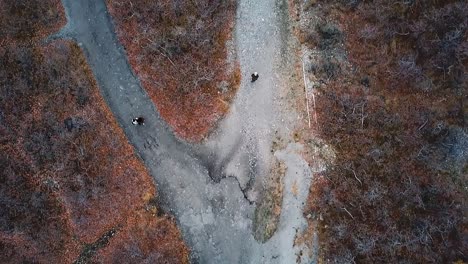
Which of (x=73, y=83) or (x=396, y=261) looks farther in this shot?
(x=73, y=83)

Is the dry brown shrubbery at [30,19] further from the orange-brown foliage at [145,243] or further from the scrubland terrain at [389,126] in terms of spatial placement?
the scrubland terrain at [389,126]

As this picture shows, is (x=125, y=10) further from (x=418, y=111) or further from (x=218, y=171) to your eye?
(x=418, y=111)

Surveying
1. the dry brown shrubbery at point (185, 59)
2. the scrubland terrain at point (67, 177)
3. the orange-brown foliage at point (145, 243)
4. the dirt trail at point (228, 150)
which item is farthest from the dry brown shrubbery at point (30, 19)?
the orange-brown foliage at point (145, 243)

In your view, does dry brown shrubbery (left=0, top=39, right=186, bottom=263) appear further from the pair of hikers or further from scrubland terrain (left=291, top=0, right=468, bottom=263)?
scrubland terrain (left=291, top=0, right=468, bottom=263)

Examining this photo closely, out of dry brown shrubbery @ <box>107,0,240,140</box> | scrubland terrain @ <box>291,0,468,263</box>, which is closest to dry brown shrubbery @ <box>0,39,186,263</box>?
dry brown shrubbery @ <box>107,0,240,140</box>

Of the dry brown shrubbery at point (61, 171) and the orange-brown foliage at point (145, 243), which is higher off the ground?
the dry brown shrubbery at point (61, 171)

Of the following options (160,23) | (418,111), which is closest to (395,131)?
(418,111)
